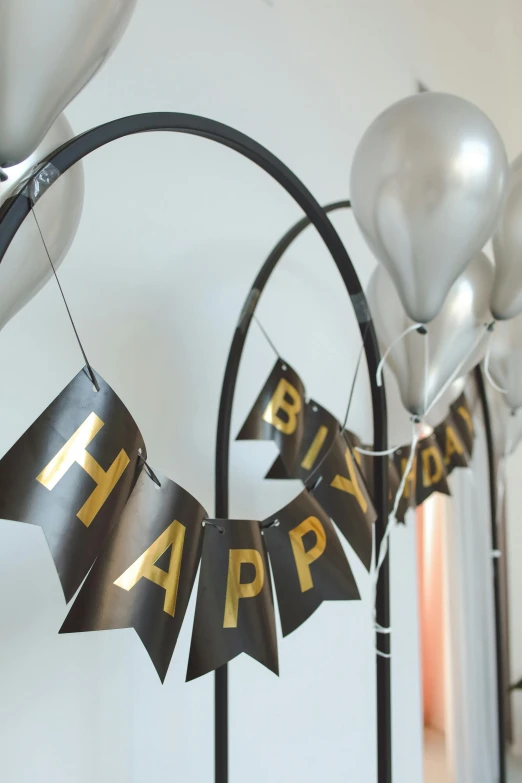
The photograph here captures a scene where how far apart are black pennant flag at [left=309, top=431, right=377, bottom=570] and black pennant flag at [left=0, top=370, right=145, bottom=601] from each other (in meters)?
0.28

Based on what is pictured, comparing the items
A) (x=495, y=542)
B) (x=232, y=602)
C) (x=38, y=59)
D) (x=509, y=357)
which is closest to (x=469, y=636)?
(x=495, y=542)

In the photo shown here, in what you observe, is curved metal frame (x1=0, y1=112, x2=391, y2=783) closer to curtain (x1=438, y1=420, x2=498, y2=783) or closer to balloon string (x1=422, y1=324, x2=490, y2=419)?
balloon string (x1=422, y1=324, x2=490, y2=419)

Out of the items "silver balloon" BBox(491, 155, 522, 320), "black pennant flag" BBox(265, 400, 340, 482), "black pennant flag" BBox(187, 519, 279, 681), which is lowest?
"black pennant flag" BBox(187, 519, 279, 681)

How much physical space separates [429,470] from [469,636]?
1.13 meters

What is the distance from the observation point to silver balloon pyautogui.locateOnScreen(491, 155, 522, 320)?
951 mm

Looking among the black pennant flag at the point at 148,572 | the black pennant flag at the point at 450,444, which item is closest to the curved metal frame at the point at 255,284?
the black pennant flag at the point at 148,572

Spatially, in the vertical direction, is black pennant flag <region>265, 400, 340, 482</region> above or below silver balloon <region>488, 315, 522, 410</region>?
below

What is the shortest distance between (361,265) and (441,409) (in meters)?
0.43

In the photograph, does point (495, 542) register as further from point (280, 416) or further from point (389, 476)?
point (280, 416)

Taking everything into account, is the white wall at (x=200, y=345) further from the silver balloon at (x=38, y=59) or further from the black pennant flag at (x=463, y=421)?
the silver balloon at (x=38, y=59)

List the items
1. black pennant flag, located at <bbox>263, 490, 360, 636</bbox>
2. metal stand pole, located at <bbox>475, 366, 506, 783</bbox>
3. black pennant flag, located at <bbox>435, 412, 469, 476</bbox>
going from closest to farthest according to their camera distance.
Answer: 1. black pennant flag, located at <bbox>263, 490, 360, 636</bbox>
2. black pennant flag, located at <bbox>435, 412, 469, 476</bbox>
3. metal stand pole, located at <bbox>475, 366, 506, 783</bbox>

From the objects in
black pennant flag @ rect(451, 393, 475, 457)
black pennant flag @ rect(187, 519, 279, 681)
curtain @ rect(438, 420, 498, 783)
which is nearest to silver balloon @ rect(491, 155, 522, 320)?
black pennant flag @ rect(451, 393, 475, 457)

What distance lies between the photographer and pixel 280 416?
970 mm

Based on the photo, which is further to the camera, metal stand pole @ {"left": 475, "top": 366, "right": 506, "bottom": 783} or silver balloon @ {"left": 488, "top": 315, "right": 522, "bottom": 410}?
metal stand pole @ {"left": 475, "top": 366, "right": 506, "bottom": 783}
